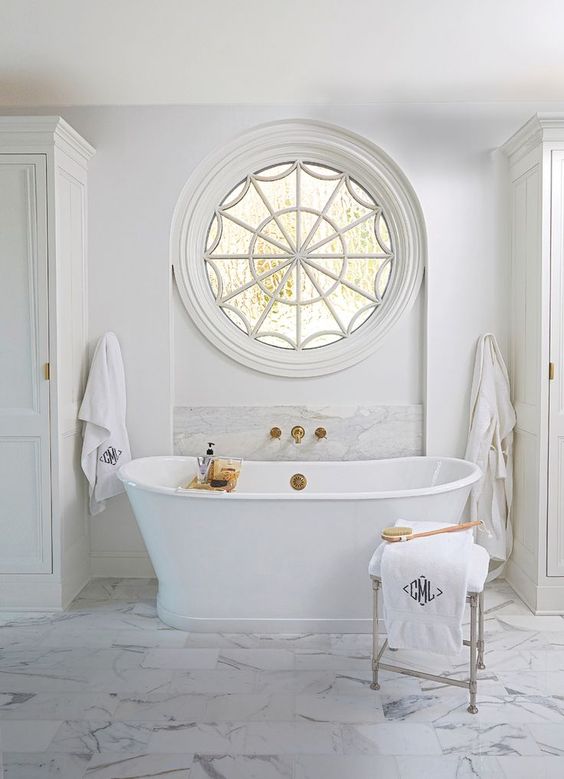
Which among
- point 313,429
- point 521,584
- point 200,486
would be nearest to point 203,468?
point 200,486

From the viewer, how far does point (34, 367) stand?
3420 mm

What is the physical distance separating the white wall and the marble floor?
3.35 feet

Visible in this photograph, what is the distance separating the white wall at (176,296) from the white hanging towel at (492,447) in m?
0.12

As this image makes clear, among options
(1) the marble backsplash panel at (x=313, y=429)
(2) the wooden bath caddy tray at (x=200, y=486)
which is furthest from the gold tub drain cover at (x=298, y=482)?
(2) the wooden bath caddy tray at (x=200, y=486)

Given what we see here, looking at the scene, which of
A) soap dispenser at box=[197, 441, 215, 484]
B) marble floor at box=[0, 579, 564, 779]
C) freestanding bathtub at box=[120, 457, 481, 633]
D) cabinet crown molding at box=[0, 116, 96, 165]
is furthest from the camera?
soap dispenser at box=[197, 441, 215, 484]

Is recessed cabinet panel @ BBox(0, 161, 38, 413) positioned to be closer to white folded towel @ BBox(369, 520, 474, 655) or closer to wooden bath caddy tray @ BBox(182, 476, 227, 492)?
wooden bath caddy tray @ BBox(182, 476, 227, 492)

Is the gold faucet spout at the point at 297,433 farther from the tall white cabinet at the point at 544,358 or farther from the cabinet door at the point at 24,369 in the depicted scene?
the cabinet door at the point at 24,369

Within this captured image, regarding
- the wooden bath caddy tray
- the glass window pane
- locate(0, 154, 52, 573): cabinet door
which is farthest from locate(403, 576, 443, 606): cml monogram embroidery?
locate(0, 154, 52, 573): cabinet door

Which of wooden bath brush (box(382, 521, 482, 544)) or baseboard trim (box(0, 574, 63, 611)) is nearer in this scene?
wooden bath brush (box(382, 521, 482, 544))

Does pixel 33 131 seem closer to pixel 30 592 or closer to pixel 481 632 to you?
pixel 30 592

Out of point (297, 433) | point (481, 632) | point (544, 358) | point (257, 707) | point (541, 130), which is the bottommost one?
point (257, 707)

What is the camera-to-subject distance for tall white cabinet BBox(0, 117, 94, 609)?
337cm

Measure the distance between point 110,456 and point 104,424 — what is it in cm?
19

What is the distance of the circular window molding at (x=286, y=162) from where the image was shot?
3.83 metres
